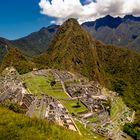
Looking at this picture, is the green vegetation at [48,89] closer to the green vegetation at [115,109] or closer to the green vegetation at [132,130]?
the green vegetation at [115,109]

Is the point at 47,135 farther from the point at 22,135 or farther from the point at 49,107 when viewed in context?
the point at 49,107

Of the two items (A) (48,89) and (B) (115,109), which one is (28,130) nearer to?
(B) (115,109)

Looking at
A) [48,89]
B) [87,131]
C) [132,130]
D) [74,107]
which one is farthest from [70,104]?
[87,131]

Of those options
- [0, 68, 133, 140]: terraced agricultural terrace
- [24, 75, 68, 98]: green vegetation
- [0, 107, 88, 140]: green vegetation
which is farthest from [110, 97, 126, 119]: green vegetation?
[0, 107, 88, 140]: green vegetation

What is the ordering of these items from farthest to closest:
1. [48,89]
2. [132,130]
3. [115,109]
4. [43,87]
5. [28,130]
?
1. [43,87]
2. [48,89]
3. [115,109]
4. [132,130]
5. [28,130]

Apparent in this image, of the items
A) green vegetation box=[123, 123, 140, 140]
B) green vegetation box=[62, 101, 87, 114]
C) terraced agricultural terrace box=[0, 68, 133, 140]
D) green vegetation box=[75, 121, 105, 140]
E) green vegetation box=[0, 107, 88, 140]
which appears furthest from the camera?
green vegetation box=[62, 101, 87, 114]

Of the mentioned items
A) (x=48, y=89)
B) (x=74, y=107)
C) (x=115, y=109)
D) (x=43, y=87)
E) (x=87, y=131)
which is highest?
(x=43, y=87)

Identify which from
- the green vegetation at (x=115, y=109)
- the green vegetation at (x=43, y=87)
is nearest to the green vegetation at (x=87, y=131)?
the green vegetation at (x=115, y=109)

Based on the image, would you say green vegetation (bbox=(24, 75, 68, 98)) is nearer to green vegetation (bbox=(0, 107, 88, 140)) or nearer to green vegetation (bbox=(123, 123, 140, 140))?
green vegetation (bbox=(123, 123, 140, 140))

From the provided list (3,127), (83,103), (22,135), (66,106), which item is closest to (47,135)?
(22,135)
